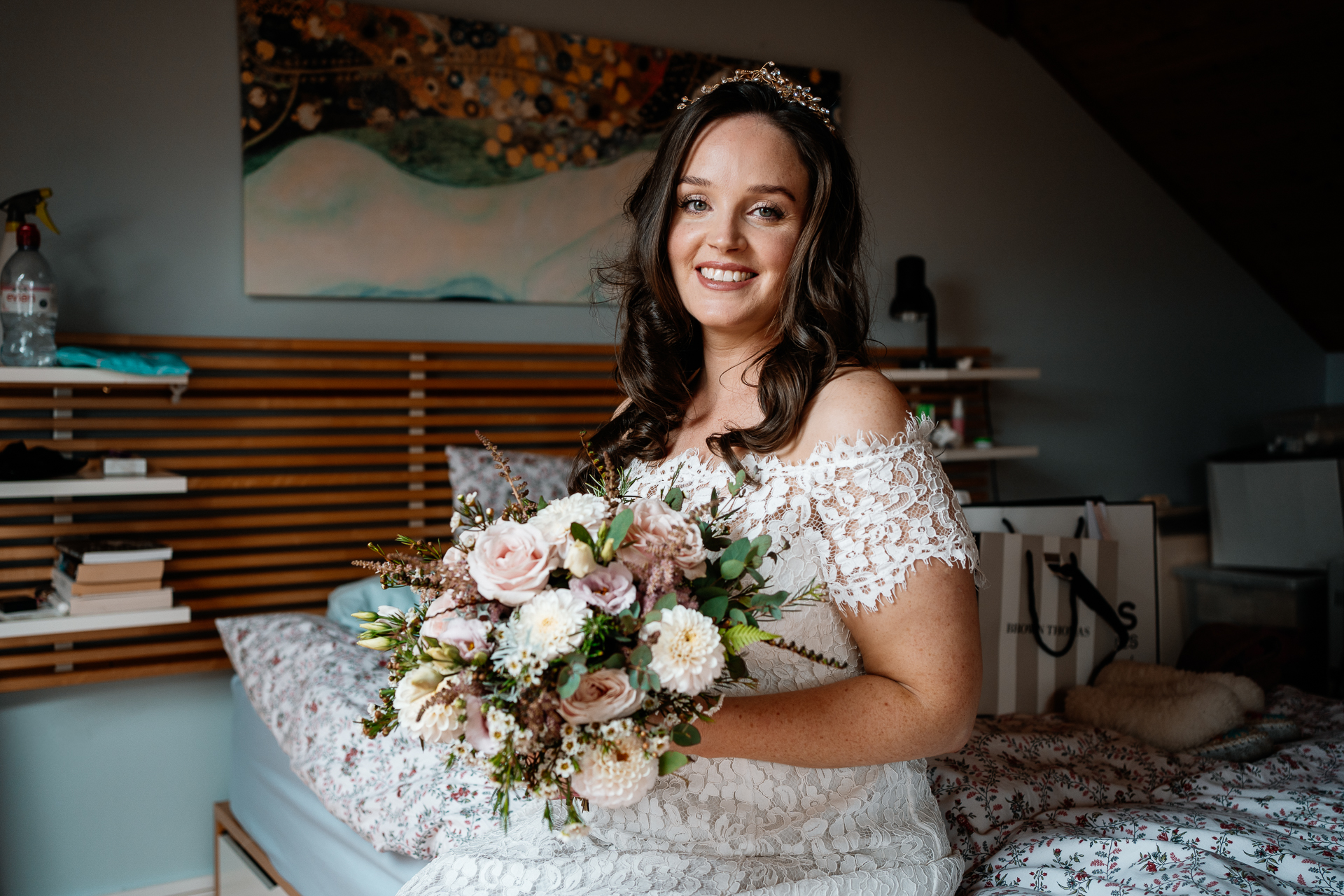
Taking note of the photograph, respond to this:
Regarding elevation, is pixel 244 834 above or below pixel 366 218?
below

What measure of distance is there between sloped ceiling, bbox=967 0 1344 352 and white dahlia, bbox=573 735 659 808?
407 cm

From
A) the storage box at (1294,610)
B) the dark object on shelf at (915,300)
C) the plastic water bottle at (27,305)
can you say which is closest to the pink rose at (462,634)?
the plastic water bottle at (27,305)

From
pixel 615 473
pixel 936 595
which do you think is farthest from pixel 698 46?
pixel 936 595

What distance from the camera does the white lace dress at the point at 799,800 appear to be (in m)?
1.24

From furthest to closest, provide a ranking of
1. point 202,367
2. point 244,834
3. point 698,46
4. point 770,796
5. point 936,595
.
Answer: point 698,46
point 202,367
point 244,834
point 770,796
point 936,595

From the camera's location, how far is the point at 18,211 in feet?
8.23

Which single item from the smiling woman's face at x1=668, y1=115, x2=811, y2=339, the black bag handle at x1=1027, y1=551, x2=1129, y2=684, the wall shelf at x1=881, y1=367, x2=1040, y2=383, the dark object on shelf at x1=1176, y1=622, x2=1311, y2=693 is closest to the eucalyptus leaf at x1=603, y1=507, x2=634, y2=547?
the smiling woman's face at x1=668, y1=115, x2=811, y2=339

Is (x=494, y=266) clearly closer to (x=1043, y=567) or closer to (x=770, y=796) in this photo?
(x=1043, y=567)

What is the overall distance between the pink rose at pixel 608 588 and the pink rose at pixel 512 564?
4 cm

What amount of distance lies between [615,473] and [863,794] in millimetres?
584

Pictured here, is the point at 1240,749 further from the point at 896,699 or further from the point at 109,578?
the point at 109,578

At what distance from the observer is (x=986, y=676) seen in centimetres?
234

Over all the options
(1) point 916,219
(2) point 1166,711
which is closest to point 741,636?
(2) point 1166,711

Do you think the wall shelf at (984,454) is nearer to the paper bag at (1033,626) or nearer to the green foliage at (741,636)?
the paper bag at (1033,626)
